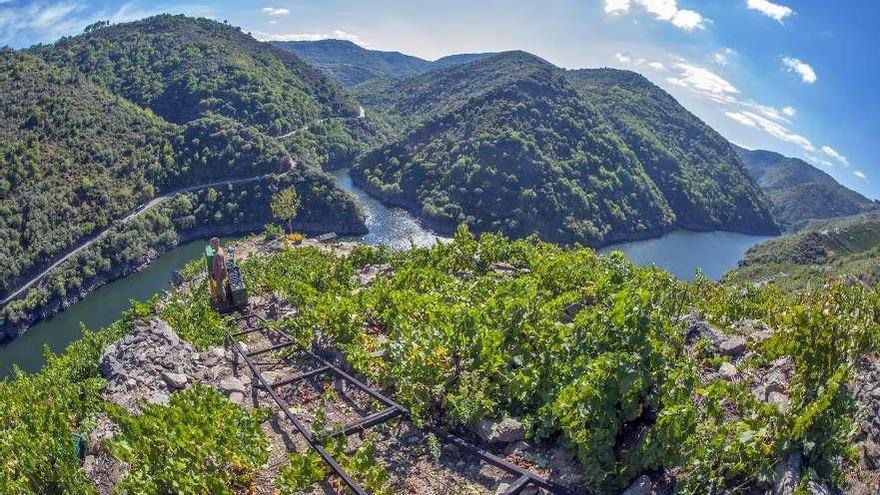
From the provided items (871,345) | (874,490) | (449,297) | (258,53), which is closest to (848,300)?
(871,345)

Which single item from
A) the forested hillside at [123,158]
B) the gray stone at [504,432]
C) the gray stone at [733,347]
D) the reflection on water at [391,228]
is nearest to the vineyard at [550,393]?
the gray stone at [733,347]

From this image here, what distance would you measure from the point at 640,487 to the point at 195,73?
104879mm

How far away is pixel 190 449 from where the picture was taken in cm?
641

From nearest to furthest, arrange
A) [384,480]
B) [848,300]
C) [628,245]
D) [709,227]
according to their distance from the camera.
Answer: [384,480] → [848,300] → [628,245] → [709,227]

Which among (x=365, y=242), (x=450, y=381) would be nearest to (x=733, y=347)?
(x=450, y=381)

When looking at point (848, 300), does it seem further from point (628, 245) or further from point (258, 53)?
point (258, 53)

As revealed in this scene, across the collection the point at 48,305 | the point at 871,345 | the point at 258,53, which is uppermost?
the point at 258,53

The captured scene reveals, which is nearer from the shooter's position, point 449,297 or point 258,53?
point 449,297

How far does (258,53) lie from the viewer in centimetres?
11550

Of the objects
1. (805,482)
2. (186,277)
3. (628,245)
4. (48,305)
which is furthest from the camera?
(628,245)

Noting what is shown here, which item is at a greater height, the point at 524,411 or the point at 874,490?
the point at 874,490

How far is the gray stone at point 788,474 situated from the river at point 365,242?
16188 millimetres

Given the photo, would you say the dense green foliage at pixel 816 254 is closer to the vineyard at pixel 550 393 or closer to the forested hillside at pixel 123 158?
the forested hillside at pixel 123 158

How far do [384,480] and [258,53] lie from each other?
12385 cm
